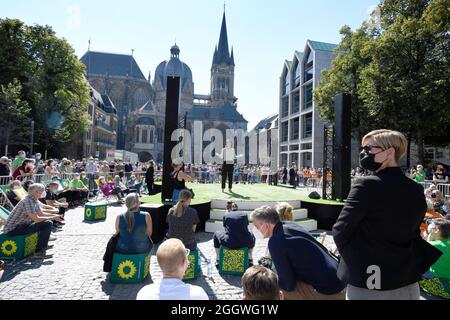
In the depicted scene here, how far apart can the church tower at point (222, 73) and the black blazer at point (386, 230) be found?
9713cm

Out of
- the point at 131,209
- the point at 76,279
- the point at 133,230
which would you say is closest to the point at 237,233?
the point at 133,230

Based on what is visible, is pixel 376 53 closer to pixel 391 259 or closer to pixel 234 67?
pixel 391 259

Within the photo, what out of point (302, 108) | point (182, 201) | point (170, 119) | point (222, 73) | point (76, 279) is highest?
point (222, 73)

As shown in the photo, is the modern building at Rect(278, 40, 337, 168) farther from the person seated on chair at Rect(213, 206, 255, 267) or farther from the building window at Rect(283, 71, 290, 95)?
the person seated on chair at Rect(213, 206, 255, 267)

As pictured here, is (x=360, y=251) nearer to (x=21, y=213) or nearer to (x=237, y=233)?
(x=237, y=233)

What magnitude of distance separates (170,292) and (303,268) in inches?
49.6

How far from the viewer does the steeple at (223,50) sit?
321 feet

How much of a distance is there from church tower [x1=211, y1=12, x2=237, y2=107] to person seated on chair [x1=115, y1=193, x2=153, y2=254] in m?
93.9

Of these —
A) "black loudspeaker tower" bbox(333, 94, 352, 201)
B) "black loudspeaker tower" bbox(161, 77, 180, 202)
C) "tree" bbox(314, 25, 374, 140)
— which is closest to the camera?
"black loudspeaker tower" bbox(161, 77, 180, 202)

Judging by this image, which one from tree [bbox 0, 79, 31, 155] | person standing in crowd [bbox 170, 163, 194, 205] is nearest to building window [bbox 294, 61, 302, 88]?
tree [bbox 0, 79, 31, 155]

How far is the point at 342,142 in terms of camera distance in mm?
10617

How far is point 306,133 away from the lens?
1706 inches

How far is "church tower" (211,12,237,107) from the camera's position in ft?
321

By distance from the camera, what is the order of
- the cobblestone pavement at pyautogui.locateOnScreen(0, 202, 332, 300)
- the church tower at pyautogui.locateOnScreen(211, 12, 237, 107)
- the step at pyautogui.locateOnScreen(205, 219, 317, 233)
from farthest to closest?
1. the church tower at pyautogui.locateOnScreen(211, 12, 237, 107)
2. the step at pyautogui.locateOnScreen(205, 219, 317, 233)
3. the cobblestone pavement at pyautogui.locateOnScreen(0, 202, 332, 300)
